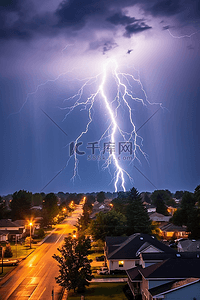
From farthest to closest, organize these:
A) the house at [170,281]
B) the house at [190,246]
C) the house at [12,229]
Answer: the house at [12,229] < the house at [190,246] < the house at [170,281]

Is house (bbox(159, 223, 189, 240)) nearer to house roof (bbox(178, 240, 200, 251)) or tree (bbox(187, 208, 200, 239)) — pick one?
tree (bbox(187, 208, 200, 239))

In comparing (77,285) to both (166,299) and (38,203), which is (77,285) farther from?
(38,203)

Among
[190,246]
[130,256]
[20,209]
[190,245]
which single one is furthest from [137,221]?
[20,209]

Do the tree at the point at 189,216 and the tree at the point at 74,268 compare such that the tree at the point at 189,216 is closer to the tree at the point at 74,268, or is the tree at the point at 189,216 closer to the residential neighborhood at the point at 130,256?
the residential neighborhood at the point at 130,256

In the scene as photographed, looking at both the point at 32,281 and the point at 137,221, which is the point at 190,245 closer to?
the point at 137,221

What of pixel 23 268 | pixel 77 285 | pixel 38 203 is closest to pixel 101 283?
pixel 77 285

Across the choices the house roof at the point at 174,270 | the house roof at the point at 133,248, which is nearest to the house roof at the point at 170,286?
the house roof at the point at 174,270

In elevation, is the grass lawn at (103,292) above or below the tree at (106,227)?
below
